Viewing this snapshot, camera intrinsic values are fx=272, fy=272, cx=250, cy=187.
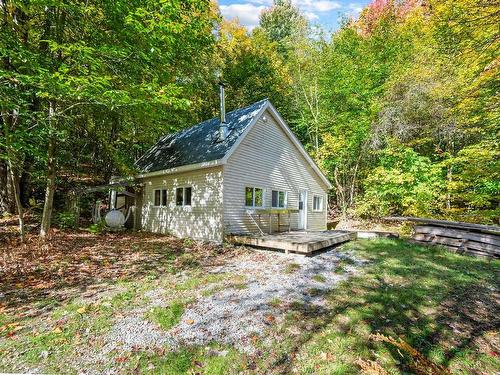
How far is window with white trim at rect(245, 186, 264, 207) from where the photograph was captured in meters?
11.4

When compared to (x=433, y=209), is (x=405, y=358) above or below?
below

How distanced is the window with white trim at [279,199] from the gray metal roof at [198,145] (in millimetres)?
3555

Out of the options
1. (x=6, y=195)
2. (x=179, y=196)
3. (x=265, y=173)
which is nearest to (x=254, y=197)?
(x=265, y=173)

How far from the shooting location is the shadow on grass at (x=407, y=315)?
3.61 metres

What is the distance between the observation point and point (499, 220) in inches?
547

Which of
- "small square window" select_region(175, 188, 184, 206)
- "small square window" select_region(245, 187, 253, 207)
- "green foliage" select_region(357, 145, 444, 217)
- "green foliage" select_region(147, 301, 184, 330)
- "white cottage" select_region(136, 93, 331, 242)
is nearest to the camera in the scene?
"green foliage" select_region(147, 301, 184, 330)

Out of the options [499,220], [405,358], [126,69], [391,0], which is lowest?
[405,358]

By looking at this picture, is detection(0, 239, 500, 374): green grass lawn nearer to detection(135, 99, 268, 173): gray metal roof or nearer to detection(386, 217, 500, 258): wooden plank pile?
detection(386, 217, 500, 258): wooden plank pile

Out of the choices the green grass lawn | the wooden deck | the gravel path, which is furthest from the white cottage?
the green grass lawn

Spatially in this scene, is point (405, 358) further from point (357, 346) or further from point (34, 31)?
point (34, 31)

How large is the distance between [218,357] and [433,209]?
52.6ft

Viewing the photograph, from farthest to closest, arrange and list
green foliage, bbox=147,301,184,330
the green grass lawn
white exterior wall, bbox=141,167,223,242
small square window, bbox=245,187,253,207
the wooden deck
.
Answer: small square window, bbox=245,187,253,207 → white exterior wall, bbox=141,167,223,242 → the wooden deck → green foliage, bbox=147,301,184,330 → the green grass lawn

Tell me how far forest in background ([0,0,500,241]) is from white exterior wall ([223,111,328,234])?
3.27m

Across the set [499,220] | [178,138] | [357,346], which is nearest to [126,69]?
[178,138]
